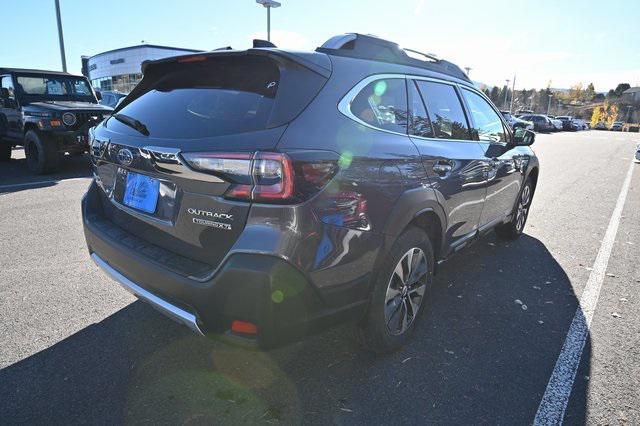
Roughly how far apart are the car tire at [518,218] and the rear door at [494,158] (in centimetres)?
33

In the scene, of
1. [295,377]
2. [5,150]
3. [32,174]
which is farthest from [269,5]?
[295,377]

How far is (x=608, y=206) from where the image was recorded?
723 cm

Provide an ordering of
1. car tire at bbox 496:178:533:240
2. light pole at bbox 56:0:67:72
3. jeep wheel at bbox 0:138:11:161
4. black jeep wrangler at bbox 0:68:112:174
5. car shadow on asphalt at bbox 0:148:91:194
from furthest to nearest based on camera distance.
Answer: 1. light pole at bbox 56:0:67:72
2. jeep wheel at bbox 0:138:11:161
3. black jeep wrangler at bbox 0:68:112:174
4. car shadow on asphalt at bbox 0:148:91:194
5. car tire at bbox 496:178:533:240

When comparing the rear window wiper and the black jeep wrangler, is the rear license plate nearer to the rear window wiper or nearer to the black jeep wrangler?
the rear window wiper

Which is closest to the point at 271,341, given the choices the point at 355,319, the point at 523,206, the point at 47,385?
the point at 355,319

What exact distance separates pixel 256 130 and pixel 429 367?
5.78 feet

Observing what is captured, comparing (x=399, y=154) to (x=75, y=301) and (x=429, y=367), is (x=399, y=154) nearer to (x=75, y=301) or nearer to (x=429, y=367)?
(x=429, y=367)

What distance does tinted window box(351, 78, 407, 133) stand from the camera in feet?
7.66

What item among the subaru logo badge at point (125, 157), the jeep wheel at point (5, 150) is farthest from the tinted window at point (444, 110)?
the jeep wheel at point (5, 150)

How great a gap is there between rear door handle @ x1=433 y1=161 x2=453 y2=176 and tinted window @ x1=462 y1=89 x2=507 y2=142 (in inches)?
36.2

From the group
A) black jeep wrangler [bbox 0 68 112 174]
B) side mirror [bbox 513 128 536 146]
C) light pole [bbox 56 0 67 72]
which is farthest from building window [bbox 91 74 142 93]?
side mirror [bbox 513 128 536 146]

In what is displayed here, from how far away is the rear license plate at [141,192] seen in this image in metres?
2.24

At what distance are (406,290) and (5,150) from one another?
431 inches

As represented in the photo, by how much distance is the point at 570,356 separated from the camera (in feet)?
9.07
